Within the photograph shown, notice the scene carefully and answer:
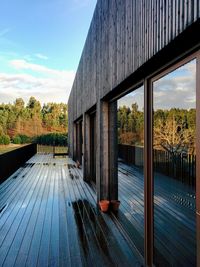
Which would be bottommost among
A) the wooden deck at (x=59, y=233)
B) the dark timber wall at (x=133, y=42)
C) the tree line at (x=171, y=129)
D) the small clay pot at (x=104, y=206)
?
the wooden deck at (x=59, y=233)

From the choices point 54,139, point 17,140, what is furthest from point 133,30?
point 17,140

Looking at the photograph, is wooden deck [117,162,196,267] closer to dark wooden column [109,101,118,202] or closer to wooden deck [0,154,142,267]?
wooden deck [0,154,142,267]

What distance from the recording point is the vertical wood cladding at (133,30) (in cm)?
185

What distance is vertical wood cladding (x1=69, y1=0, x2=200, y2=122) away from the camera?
1848mm

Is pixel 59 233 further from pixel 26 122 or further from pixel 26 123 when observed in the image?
pixel 26 122

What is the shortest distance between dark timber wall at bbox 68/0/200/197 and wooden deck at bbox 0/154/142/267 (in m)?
0.83

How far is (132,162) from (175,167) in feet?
5.26

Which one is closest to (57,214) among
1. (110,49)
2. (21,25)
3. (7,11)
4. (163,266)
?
(163,266)

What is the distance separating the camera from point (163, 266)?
2521 mm

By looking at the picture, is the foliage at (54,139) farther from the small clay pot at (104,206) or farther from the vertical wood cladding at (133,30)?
the small clay pot at (104,206)

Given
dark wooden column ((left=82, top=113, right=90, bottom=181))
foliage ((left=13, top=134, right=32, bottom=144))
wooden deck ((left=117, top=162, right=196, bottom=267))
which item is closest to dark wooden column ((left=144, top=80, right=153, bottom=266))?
wooden deck ((left=117, top=162, right=196, bottom=267))

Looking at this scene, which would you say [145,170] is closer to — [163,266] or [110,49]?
[163,266]

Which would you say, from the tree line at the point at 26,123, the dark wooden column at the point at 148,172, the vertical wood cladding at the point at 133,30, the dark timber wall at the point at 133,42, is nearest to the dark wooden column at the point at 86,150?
the dark timber wall at the point at 133,42

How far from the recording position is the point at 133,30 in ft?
9.57
